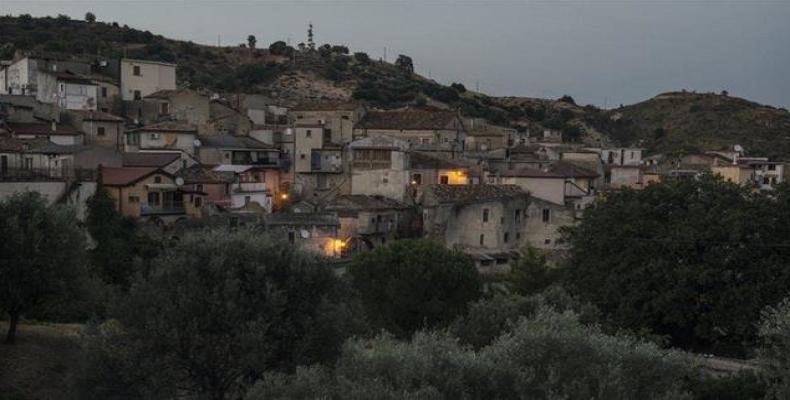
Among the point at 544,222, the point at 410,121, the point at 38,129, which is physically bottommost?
the point at 544,222

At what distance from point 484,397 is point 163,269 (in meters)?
9.63

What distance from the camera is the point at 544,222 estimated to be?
53094 mm

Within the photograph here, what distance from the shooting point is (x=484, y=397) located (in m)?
15.7

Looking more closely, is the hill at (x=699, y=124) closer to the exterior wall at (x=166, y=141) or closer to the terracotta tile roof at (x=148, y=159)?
the exterior wall at (x=166, y=141)

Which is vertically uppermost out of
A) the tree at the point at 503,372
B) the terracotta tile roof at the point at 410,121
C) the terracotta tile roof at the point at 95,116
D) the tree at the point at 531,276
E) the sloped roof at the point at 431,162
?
the terracotta tile roof at the point at 410,121

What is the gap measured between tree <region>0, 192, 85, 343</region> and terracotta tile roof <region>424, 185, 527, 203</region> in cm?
2854

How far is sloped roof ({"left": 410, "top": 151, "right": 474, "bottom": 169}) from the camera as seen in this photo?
5656cm

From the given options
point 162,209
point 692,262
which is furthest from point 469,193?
point 692,262

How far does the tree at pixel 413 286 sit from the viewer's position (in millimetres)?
35094

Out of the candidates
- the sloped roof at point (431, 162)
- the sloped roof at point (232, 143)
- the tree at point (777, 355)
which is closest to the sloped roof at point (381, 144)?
the sloped roof at point (431, 162)

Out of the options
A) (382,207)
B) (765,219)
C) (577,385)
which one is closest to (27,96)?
(382,207)

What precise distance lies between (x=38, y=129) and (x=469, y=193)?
28.6m

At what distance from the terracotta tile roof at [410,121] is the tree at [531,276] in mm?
25561

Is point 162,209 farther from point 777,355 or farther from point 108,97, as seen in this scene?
point 777,355
